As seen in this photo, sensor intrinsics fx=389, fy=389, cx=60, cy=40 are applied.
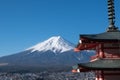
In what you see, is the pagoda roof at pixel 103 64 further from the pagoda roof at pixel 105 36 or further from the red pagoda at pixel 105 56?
the pagoda roof at pixel 105 36

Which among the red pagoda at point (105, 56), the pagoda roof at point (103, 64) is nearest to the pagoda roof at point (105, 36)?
the red pagoda at point (105, 56)

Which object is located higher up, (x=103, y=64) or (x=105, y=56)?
(x=105, y=56)

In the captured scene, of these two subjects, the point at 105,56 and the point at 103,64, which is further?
the point at 105,56

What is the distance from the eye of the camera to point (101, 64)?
71.7 ft

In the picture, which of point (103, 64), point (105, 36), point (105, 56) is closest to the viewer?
point (103, 64)

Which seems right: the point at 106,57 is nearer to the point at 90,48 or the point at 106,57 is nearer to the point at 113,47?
the point at 113,47

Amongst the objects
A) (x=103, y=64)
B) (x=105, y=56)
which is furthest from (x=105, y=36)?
(x=103, y=64)

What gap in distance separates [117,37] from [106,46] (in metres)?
0.84

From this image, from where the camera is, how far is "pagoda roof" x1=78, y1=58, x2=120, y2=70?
2158 cm

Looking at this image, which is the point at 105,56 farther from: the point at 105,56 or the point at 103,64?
the point at 103,64

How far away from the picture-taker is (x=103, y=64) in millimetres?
21844

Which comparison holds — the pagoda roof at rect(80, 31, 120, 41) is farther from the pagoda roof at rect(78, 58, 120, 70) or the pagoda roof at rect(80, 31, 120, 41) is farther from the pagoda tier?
the pagoda roof at rect(78, 58, 120, 70)

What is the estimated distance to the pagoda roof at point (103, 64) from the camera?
21.6 metres

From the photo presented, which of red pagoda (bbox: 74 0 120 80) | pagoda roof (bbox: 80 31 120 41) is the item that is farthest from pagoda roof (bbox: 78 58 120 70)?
pagoda roof (bbox: 80 31 120 41)
